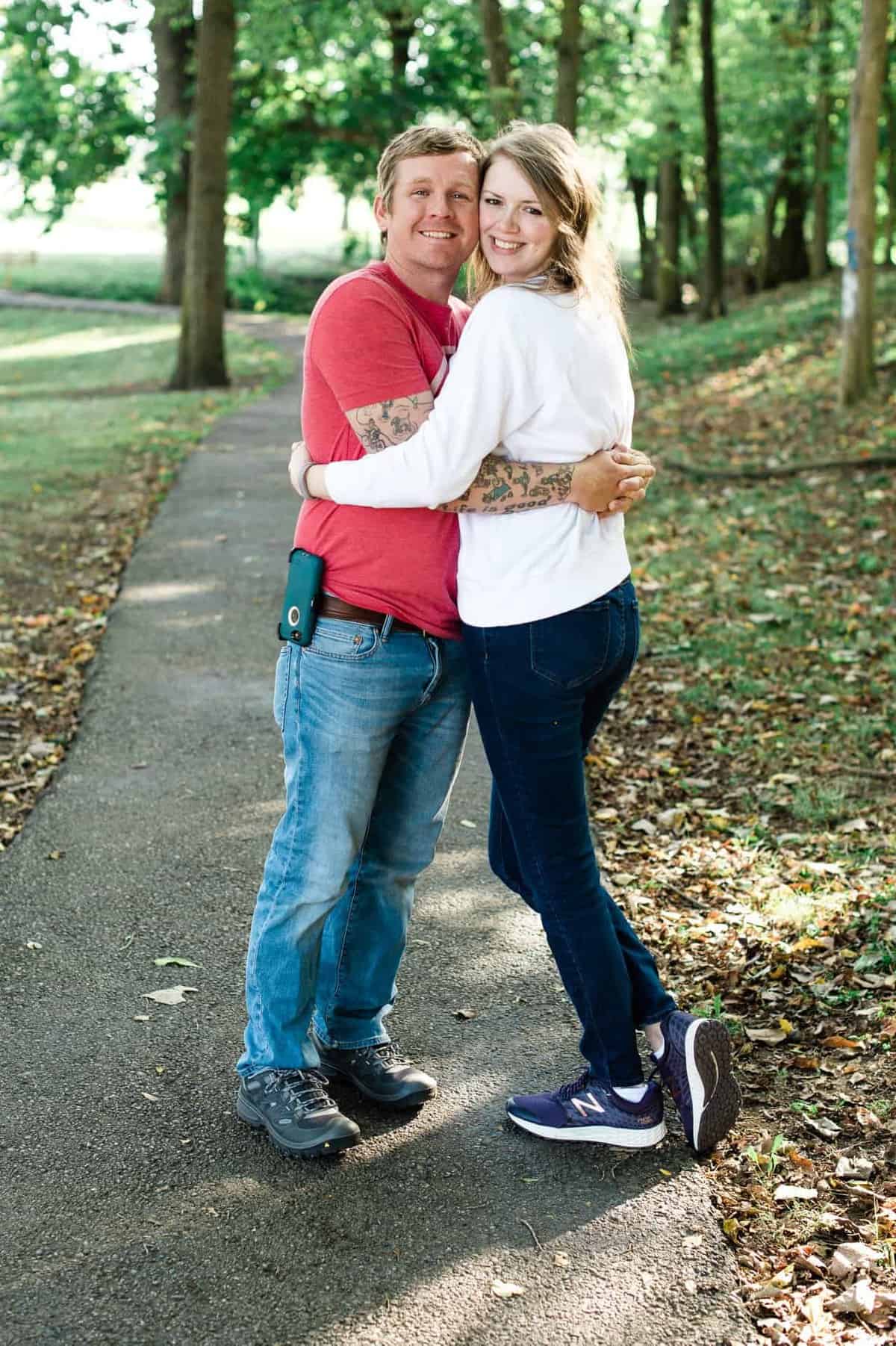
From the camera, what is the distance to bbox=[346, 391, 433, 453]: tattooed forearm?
9.41 ft

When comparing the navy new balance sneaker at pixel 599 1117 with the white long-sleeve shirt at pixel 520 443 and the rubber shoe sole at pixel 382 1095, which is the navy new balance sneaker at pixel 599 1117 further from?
the white long-sleeve shirt at pixel 520 443

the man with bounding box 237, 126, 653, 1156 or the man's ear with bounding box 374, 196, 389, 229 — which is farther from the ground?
the man's ear with bounding box 374, 196, 389, 229

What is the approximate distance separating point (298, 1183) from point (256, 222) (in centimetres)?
2670

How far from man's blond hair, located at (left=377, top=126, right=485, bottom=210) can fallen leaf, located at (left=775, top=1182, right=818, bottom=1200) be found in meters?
2.39

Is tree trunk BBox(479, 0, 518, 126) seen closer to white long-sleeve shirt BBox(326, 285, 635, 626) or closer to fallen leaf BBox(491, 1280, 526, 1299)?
white long-sleeve shirt BBox(326, 285, 635, 626)

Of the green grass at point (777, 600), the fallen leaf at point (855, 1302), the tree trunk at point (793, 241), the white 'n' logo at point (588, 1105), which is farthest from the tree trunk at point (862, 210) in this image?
the tree trunk at point (793, 241)

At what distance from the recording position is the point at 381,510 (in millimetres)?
3033

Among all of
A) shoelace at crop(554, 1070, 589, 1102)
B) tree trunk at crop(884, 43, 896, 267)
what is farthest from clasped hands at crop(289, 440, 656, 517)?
tree trunk at crop(884, 43, 896, 267)

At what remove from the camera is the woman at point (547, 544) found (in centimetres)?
279

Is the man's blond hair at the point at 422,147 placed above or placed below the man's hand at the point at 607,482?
above

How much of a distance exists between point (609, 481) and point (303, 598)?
728 mm

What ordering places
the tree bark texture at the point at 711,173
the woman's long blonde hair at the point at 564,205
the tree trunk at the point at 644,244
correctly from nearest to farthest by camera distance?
the woman's long blonde hair at the point at 564,205 → the tree bark texture at the point at 711,173 → the tree trunk at the point at 644,244

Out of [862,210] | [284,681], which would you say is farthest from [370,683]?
[862,210]

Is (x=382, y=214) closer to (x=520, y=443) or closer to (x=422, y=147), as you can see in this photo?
(x=422, y=147)
